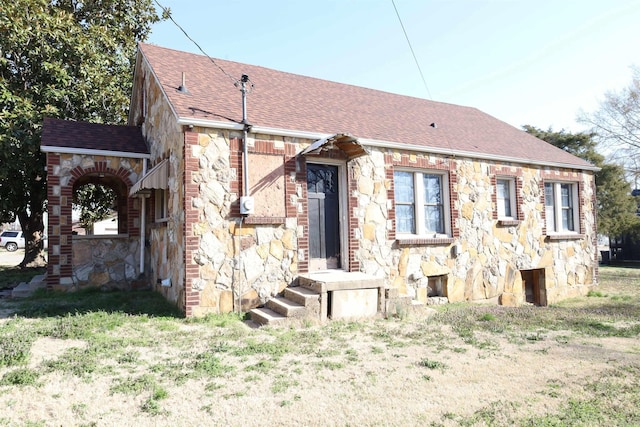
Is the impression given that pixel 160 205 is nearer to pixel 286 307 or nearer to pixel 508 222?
pixel 286 307

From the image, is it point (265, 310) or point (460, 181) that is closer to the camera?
point (265, 310)

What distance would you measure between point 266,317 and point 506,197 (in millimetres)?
8040

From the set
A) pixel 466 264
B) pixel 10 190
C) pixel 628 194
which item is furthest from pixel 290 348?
pixel 628 194

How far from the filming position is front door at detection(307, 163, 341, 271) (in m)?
9.06

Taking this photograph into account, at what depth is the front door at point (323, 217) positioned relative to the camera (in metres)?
9.06

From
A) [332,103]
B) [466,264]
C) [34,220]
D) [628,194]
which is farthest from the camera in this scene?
[628,194]

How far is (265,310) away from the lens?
25.6 feet

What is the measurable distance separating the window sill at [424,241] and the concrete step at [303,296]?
9.33ft

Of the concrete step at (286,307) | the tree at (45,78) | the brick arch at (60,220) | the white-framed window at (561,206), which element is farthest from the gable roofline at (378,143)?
the tree at (45,78)

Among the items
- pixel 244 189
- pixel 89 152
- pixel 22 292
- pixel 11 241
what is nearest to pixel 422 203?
pixel 244 189

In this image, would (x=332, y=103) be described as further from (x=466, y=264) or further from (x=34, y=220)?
(x=34, y=220)

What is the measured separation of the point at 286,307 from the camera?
23.9ft

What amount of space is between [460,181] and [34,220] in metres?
15.0

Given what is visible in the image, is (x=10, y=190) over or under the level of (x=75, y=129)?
under
